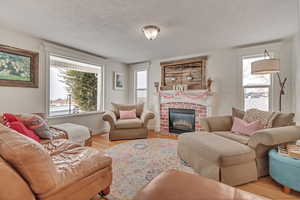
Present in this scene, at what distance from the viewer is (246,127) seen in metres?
2.49

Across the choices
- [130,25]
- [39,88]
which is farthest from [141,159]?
[39,88]

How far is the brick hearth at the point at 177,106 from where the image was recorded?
13.4ft

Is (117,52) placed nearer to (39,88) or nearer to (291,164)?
(39,88)

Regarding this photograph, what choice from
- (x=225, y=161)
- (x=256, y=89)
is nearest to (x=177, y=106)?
(x=256, y=89)

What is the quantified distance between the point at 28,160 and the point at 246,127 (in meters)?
2.78

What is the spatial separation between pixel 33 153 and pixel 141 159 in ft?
6.05

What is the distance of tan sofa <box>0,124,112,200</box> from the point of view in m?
0.93

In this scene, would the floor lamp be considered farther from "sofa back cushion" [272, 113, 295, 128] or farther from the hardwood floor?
the hardwood floor

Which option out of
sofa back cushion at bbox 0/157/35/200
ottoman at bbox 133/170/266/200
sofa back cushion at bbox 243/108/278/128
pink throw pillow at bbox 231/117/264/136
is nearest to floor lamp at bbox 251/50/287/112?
sofa back cushion at bbox 243/108/278/128

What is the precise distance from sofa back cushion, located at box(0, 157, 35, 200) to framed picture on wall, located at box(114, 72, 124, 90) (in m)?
4.23

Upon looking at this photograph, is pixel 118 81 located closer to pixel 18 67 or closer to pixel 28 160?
pixel 18 67

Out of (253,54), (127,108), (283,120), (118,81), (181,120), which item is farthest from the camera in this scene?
(118,81)

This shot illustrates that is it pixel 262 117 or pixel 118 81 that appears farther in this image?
pixel 118 81

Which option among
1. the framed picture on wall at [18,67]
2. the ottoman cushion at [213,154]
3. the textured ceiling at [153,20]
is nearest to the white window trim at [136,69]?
the textured ceiling at [153,20]
